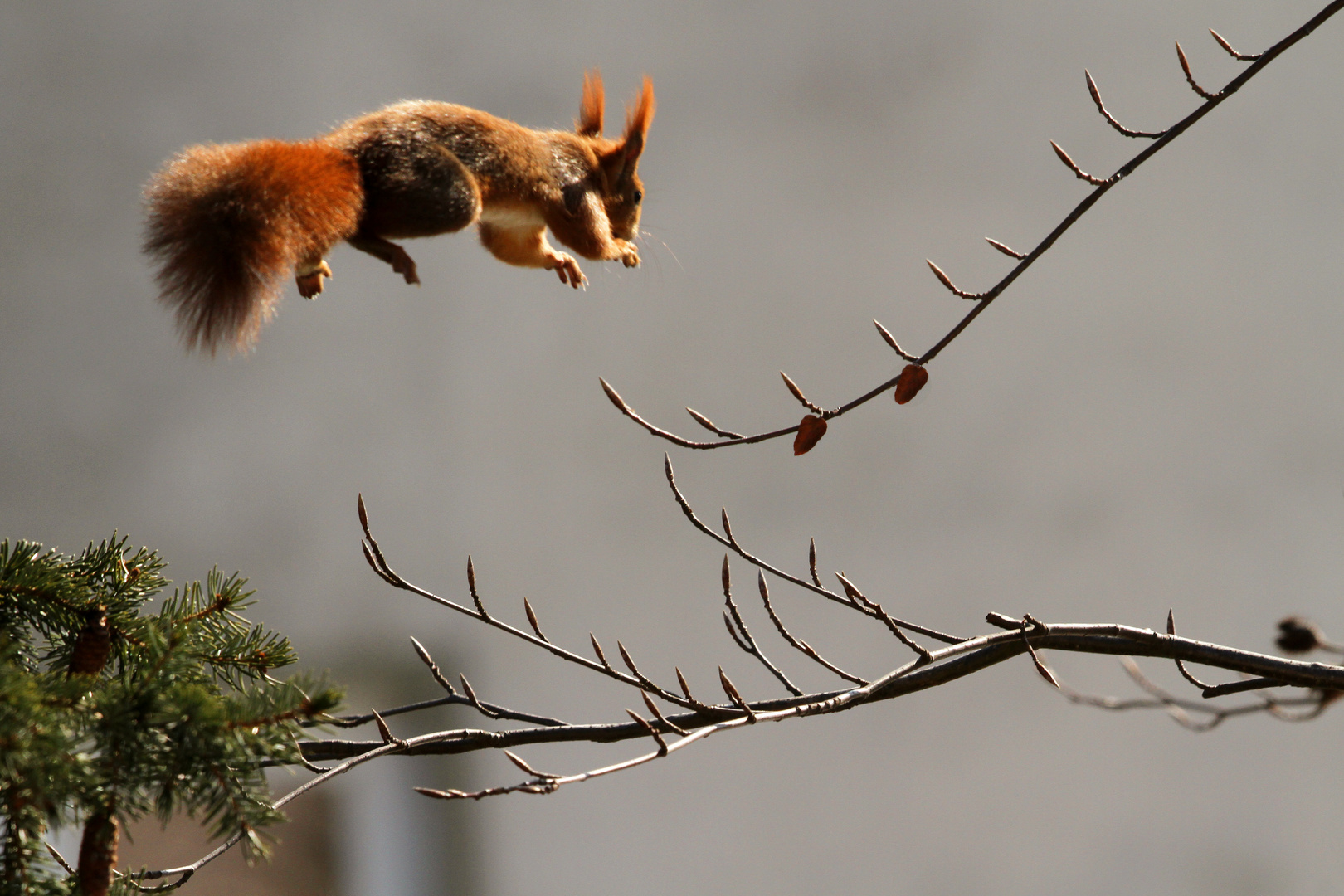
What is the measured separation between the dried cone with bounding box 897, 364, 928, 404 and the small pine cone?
36 centimetres

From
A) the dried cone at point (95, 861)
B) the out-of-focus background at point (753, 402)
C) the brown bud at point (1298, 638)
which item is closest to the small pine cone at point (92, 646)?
the dried cone at point (95, 861)

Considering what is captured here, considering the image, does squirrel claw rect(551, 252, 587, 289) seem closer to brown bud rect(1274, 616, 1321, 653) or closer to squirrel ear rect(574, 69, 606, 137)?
squirrel ear rect(574, 69, 606, 137)

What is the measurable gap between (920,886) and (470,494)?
891 mm

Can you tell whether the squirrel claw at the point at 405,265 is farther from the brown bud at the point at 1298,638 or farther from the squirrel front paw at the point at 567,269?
the brown bud at the point at 1298,638

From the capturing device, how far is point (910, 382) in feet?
1.41

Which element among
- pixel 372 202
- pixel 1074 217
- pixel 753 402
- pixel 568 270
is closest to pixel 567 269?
pixel 568 270

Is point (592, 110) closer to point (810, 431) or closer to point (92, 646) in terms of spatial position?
point (810, 431)

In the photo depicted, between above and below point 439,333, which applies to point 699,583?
below

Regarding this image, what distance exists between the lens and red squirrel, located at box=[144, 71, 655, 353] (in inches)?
14.9

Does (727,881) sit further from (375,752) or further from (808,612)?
(375,752)

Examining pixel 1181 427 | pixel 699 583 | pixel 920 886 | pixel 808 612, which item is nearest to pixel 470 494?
pixel 699 583

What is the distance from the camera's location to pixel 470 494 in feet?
5.27

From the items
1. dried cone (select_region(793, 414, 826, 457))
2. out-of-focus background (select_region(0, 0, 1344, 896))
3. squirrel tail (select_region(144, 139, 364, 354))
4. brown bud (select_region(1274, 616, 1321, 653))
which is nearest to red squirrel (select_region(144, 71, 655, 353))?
squirrel tail (select_region(144, 139, 364, 354))

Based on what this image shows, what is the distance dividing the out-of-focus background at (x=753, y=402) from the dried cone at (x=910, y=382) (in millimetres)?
1035
